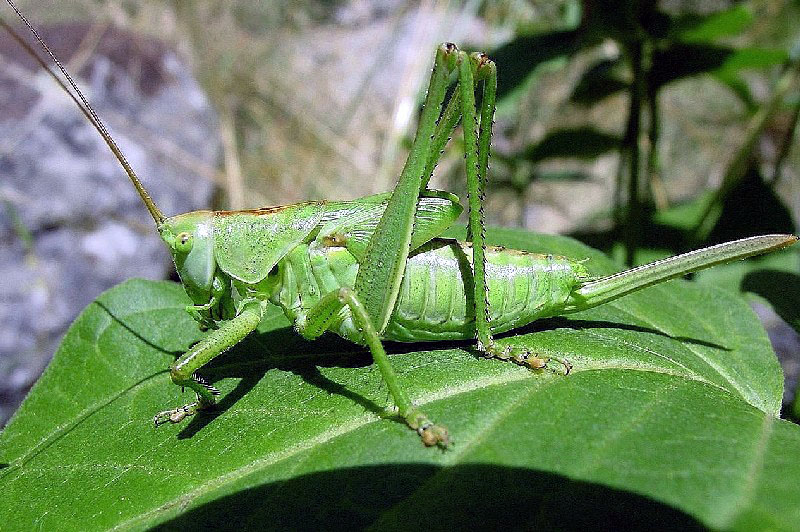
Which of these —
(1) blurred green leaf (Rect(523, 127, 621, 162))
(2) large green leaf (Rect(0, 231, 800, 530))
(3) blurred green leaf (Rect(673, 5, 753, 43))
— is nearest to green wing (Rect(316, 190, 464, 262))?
(2) large green leaf (Rect(0, 231, 800, 530))

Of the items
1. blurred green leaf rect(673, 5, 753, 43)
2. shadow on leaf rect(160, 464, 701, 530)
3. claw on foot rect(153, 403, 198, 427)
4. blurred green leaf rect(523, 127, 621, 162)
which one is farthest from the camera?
blurred green leaf rect(523, 127, 621, 162)

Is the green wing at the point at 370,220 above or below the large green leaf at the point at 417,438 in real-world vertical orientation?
above

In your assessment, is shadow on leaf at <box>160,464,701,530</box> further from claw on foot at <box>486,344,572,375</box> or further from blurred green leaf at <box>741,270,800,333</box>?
blurred green leaf at <box>741,270,800,333</box>

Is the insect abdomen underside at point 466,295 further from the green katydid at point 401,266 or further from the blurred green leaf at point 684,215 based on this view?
the blurred green leaf at point 684,215

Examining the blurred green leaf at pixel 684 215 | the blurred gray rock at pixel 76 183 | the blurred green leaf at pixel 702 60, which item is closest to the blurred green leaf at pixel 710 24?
the blurred green leaf at pixel 702 60

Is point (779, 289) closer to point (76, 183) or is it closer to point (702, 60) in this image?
point (702, 60)

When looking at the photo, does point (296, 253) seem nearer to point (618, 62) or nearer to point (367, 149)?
point (618, 62)

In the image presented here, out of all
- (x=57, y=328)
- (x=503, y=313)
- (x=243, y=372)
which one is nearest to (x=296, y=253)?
(x=243, y=372)
